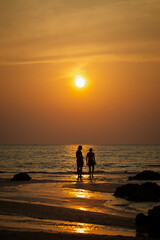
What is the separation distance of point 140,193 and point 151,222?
16.3ft

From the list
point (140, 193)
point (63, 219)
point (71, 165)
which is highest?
point (71, 165)

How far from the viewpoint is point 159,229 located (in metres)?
7.29

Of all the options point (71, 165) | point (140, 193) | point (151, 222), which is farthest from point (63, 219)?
point (71, 165)

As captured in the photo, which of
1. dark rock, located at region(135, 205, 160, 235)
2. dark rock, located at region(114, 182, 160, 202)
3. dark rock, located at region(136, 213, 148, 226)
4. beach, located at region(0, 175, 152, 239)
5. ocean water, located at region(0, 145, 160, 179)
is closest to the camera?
beach, located at region(0, 175, 152, 239)

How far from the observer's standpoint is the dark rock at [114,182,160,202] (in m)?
12.2

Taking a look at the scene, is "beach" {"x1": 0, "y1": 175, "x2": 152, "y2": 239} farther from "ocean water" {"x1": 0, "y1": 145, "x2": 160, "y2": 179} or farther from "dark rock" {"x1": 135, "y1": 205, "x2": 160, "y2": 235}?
"ocean water" {"x1": 0, "y1": 145, "x2": 160, "y2": 179}

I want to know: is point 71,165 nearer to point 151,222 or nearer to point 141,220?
point 141,220

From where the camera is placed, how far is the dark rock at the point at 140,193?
1215 cm

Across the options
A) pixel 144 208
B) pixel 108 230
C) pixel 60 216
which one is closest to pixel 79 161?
pixel 144 208

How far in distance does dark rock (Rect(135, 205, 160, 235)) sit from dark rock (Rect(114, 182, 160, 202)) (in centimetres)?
426

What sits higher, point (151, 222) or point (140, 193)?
point (140, 193)

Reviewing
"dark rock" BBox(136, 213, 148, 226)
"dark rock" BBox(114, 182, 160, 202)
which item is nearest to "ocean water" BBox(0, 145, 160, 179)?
"dark rock" BBox(114, 182, 160, 202)

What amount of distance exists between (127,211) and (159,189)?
3531 mm

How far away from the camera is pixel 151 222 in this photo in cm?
755
